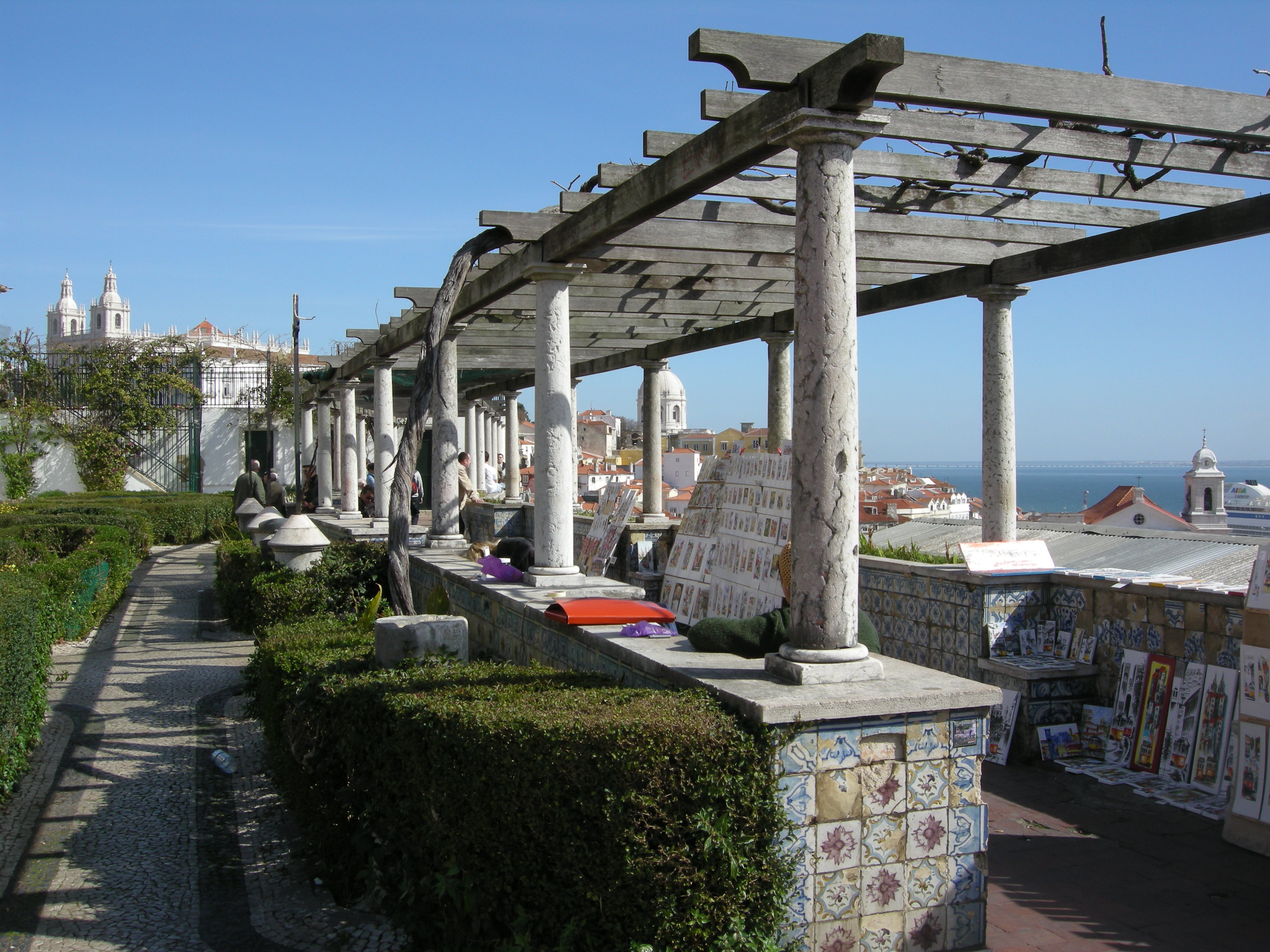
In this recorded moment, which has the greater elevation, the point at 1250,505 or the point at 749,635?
the point at 749,635

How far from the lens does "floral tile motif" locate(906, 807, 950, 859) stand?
148 inches

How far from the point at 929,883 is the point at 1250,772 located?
2.22 m

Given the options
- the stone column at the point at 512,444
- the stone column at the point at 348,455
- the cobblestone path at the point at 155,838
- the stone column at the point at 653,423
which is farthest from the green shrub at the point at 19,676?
the stone column at the point at 512,444

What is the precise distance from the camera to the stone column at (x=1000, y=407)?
777 centimetres

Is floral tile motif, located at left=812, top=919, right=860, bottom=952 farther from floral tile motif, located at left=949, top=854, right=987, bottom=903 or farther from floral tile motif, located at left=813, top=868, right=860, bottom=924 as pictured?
floral tile motif, located at left=949, top=854, right=987, bottom=903

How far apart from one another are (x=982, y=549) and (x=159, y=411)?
2859 cm

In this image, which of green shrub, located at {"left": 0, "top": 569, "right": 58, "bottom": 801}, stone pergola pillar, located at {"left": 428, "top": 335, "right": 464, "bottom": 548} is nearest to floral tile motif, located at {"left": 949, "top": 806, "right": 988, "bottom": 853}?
green shrub, located at {"left": 0, "top": 569, "right": 58, "bottom": 801}

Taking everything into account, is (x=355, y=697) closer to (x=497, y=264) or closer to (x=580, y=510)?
(x=497, y=264)

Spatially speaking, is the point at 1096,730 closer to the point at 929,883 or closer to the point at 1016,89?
the point at 929,883

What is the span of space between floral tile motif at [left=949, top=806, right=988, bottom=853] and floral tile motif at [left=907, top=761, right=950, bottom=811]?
0.25ft

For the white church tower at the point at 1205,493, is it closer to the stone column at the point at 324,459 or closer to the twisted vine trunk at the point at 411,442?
the stone column at the point at 324,459

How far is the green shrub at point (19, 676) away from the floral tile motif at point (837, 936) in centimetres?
521

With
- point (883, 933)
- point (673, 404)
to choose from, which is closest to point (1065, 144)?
point (883, 933)

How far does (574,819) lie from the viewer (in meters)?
3.39
